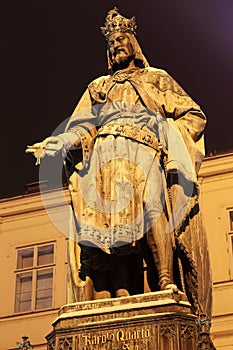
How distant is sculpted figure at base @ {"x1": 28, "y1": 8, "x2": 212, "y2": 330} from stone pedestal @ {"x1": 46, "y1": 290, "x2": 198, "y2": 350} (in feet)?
0.93

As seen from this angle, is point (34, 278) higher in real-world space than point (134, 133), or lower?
higher

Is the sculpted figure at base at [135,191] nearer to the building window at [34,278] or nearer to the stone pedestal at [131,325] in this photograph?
the stone pedestal at [131,325]

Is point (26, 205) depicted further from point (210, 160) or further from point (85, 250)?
point (85, 250)

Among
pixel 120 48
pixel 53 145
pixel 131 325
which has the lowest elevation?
pixel 131 325

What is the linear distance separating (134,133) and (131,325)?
6.43 ft

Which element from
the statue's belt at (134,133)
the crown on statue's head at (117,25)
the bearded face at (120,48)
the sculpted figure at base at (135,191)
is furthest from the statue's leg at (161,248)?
the crown on statue's head at (117,25)

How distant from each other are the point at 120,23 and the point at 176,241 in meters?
2.44

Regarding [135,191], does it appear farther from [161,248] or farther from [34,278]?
[34,278]

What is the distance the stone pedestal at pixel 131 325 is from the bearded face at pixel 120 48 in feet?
8.82

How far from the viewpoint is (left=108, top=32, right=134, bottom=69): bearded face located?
1009 centimetres

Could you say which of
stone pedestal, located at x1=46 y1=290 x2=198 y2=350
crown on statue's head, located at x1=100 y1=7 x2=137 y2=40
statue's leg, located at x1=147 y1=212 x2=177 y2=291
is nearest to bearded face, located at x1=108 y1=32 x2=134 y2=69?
crown on statue's head, located at x1=100 y1=7 x2=137 y2=40

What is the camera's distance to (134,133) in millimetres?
9414

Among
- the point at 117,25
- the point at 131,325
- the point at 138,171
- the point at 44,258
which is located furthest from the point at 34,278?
the point at 131,325

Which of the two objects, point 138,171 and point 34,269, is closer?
point 138,171
